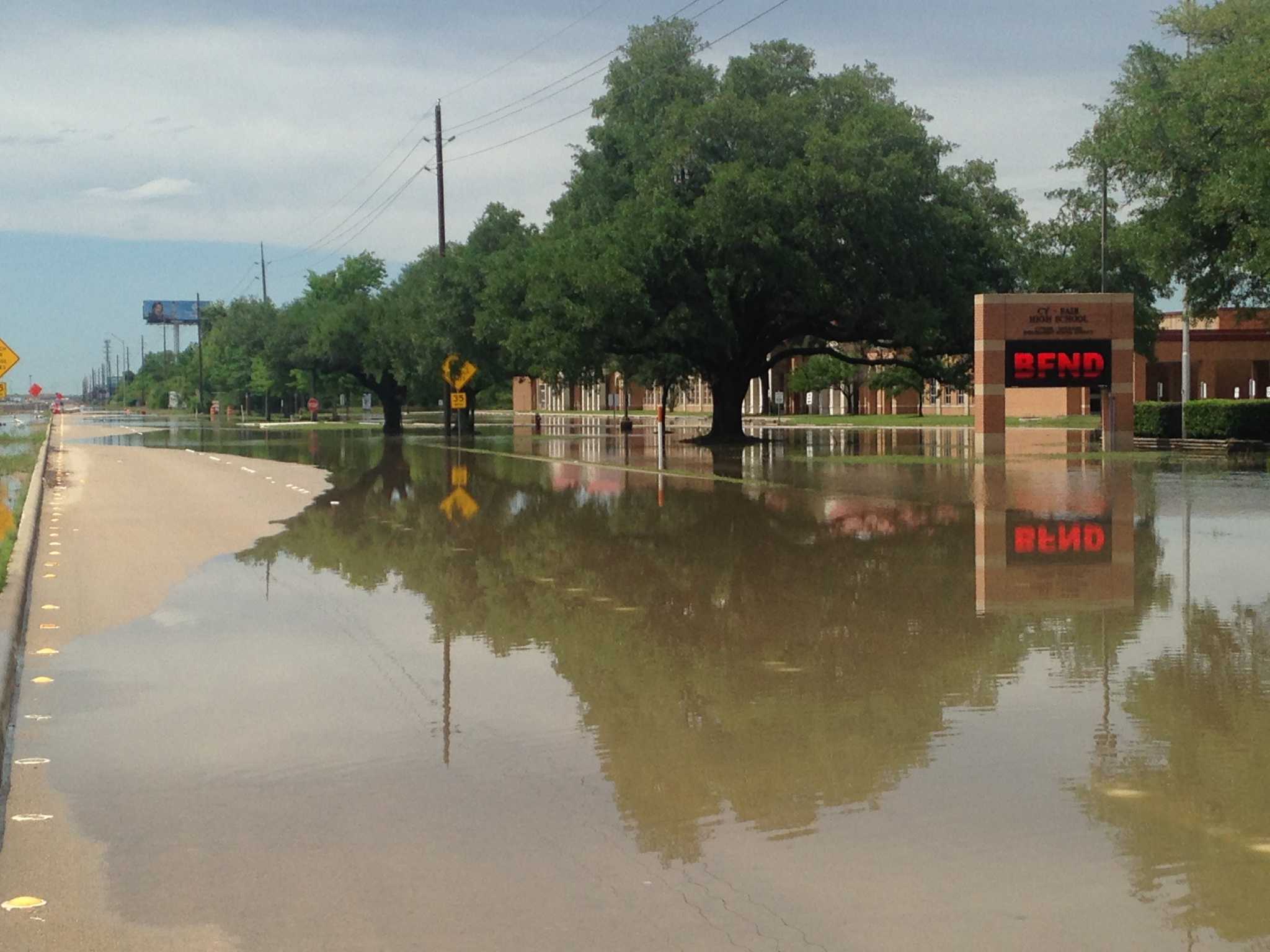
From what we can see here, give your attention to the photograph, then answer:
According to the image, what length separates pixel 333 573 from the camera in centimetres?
1622

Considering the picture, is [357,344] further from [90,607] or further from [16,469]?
[90,607]

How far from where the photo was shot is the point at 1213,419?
46.8 metres

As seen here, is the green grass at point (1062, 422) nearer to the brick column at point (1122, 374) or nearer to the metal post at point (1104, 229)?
the metal post at point (1104, 229)

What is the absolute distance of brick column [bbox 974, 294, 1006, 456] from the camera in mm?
41312

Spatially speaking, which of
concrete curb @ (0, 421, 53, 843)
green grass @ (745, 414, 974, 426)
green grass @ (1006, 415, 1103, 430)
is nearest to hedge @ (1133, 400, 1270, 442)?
green grass @ (1006, 415, 1103, 430)

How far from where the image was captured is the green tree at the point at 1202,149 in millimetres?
35656

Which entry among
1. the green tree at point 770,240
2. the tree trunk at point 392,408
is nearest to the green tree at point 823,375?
the tree trunk at point 392,408

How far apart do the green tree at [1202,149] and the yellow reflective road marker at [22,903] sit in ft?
109

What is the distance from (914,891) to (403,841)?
209 cm

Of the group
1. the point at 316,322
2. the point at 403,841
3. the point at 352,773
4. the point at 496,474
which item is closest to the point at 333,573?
the point at 352,773

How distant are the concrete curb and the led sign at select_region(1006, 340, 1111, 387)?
26851mm

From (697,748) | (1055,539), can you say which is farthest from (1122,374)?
(697,748)


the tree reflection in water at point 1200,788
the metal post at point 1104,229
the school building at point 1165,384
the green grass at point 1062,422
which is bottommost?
the tree reflection in water at point 1200,788

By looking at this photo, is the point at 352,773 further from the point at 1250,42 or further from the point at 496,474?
the point at 1250,42
